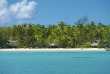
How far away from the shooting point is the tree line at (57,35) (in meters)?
40.4

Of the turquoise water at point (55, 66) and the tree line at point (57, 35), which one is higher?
the tree line at point (57, 35)

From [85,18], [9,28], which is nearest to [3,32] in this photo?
[9,28]

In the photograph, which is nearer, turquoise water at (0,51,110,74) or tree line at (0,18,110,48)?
turquoise water at (0,51,110,74)

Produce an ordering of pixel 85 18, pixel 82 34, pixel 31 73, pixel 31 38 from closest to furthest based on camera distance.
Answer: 1. pixel 31 73
2. pixel 82 34
3. pixel 31 38
4. pixel 85 18

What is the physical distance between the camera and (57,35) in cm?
4134

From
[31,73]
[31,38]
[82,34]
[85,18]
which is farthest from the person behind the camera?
[85,18]

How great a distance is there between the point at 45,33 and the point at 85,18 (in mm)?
11432

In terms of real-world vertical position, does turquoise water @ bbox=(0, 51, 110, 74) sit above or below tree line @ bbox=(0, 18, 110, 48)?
below

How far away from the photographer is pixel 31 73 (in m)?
10.8

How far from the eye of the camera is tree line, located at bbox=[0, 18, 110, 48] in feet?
133

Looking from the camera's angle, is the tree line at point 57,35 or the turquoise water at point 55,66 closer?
the turquoise water at point 55,66

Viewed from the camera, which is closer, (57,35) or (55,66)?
(55,66)

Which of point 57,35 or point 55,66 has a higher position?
point 57,35

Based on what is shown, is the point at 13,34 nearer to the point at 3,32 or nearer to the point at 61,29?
the point at 3,32
